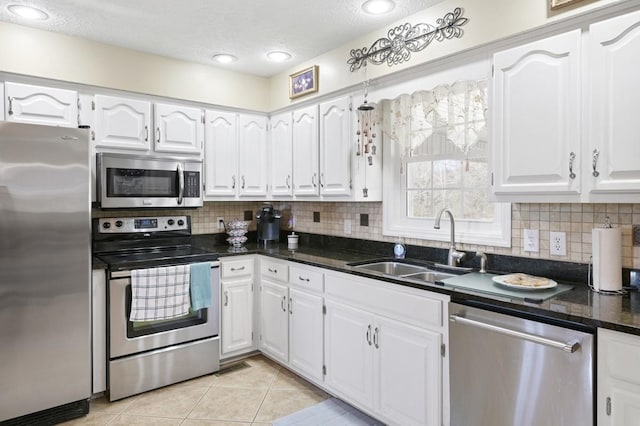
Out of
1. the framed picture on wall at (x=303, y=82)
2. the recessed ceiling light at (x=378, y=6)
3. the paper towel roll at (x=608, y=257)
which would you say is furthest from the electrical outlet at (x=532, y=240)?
the framed picture on wall at (x=303, y=82)

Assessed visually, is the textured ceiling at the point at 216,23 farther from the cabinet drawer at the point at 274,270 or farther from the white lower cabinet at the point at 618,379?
the white lower cabinet at the point at 618,379

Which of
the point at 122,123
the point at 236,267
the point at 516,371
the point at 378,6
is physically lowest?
the point at 516,371

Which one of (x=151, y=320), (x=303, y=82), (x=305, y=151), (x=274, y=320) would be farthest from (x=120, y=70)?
(x=274, y=320)

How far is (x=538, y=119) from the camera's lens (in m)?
1.86

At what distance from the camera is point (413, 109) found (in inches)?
107

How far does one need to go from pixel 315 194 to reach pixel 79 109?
1823 millimetres

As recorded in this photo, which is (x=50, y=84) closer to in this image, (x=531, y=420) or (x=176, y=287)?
(x=176, y=287)

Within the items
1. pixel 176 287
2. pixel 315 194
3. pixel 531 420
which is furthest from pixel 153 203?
pixel 531 420

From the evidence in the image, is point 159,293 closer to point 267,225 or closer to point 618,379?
point 267,225

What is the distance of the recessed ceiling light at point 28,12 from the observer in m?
2.41

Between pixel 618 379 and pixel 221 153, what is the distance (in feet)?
10.0

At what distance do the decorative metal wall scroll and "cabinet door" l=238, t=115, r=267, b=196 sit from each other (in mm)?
1189

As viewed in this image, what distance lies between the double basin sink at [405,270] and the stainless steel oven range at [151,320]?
118 centimetres

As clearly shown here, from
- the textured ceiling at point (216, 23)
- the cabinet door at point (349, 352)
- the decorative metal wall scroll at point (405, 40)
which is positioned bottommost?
the cabinet door at point (349, 352)
